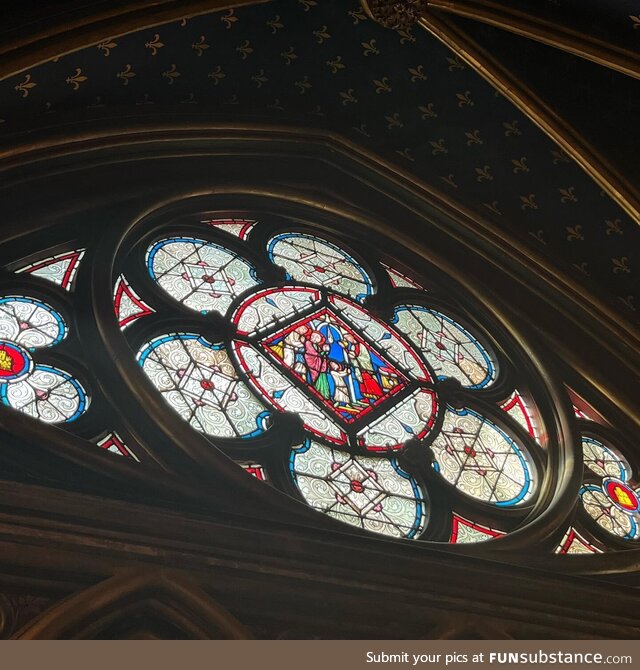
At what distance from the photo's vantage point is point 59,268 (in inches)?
224

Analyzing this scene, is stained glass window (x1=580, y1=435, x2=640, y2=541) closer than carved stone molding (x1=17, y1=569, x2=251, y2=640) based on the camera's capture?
No

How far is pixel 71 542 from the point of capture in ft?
13.0

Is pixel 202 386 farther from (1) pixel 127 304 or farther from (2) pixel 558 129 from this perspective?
(2) pixel 558 129

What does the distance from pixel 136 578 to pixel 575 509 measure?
2731 millimetres

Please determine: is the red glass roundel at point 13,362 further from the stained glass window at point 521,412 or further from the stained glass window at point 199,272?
the stained glass window at point 521,412

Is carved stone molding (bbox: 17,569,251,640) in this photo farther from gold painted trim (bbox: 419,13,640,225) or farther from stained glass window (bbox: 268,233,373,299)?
gold painted trim (bbox: 419,13,640,225)

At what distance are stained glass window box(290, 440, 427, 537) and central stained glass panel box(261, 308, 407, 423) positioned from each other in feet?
1.20

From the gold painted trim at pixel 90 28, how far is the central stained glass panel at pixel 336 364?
78.3 inches

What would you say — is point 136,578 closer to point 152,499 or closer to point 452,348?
point 152,499

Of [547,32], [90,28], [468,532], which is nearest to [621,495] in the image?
[468,532]

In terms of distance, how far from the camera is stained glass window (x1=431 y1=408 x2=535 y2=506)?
18.4 ft

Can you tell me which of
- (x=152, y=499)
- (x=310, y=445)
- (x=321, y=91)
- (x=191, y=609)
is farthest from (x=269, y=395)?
(x=321, y=91)

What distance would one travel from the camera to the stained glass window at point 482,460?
5.61 meters

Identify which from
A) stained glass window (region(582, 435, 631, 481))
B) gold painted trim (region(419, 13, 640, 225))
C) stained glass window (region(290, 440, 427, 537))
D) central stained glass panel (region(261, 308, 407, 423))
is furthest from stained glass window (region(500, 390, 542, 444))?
gold painted trim (region(419, 13, 640, 225))
